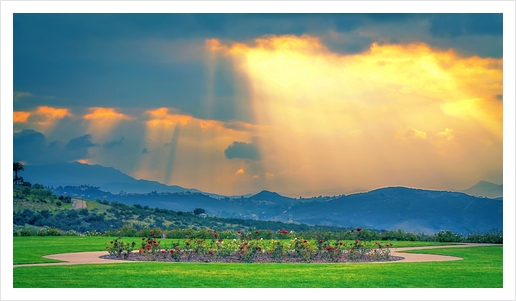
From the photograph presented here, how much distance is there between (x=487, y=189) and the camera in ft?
98.6

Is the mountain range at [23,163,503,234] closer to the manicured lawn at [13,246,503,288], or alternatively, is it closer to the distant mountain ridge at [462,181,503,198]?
the distant mountain ridge at [462,181,503,198]

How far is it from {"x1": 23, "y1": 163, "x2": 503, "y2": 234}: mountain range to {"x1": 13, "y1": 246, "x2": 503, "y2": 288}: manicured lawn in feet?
61.5

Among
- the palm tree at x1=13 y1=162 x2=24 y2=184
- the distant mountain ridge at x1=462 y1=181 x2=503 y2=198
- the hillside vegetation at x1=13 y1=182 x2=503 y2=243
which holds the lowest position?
the hillside vegetation at x1=13 y1=182 x2=503 y2=243

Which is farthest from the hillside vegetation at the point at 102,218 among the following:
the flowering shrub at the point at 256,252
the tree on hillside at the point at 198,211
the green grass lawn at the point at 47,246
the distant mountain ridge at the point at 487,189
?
the flowering shrub at the point at 256,252

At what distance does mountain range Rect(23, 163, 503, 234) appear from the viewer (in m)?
34.8

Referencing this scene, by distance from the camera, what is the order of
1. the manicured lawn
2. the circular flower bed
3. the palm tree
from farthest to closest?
the palm tree → the circular flower bed → the manicured lawn

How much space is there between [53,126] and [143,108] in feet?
16.1

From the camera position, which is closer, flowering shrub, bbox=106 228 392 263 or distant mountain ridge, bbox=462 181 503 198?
flowering shrub, bbox=106 228 392 263

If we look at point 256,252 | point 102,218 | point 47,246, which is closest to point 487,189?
point 256,252

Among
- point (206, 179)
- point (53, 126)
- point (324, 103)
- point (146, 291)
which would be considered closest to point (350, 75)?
point (324, 103)

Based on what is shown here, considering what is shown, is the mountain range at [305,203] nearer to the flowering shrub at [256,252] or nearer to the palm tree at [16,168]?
the palm tree at [16,168]

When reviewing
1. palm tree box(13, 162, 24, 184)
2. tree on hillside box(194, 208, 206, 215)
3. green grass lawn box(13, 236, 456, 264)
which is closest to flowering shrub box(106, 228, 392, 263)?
green grass lawn box(13, 236, 456, 264)

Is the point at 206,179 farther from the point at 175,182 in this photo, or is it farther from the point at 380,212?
the point at 380,212

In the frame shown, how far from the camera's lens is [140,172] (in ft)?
108
